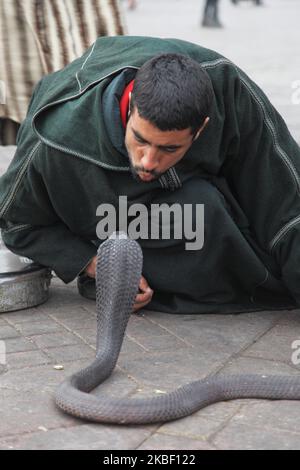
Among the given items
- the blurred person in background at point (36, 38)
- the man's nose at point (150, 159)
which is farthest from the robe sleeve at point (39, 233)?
the blurred person in background at point (36, 38)

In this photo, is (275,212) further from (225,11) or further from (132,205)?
(225,11)

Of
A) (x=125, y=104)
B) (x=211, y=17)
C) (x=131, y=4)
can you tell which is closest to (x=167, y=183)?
(x=125, y=104)

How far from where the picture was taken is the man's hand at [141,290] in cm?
369

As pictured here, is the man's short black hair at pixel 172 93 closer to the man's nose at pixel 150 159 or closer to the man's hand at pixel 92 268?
the man's nose at pixel 150 159

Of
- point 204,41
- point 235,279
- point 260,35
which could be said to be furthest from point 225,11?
point 235,279

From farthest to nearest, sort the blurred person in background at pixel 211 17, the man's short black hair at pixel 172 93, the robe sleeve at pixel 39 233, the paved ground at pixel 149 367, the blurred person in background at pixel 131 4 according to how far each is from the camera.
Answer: the blurred person in background at pixel 131 4
the blurred person in background at pixel 211 17
the robe sleeve at pixel 39 233
the man's short black hair at pixel 172 93
the paved ground at pixel 149 367

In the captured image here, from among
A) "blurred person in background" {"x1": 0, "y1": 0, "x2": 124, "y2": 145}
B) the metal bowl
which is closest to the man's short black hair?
the metal bowl

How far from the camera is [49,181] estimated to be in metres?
3.53

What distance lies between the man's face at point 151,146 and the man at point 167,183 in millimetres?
10

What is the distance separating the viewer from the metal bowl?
373 cm

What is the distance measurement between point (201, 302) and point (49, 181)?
698 mm

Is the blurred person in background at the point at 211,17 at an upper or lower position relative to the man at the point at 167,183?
lower

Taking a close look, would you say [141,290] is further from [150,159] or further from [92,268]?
[150,159]

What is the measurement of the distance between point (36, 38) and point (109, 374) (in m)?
2.01
